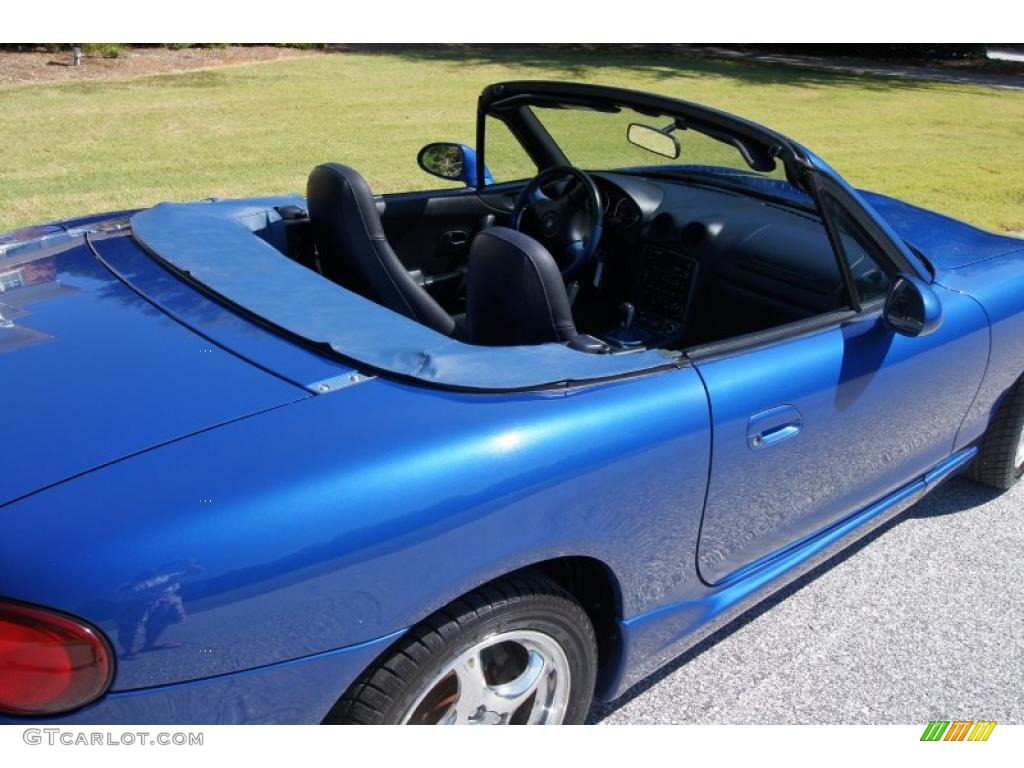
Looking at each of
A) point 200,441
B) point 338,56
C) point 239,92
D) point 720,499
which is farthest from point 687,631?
point 338,56

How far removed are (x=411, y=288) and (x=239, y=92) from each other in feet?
43.9

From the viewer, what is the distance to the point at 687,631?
2.41m

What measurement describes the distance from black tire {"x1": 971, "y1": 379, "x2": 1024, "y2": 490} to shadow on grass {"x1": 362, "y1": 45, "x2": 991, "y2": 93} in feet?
50.2

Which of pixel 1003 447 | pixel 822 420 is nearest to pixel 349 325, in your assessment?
pixel 822 420

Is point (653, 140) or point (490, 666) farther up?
point (653, 140)

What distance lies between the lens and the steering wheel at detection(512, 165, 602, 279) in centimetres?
338

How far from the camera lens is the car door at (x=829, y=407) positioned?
2246mm

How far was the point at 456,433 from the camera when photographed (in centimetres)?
181

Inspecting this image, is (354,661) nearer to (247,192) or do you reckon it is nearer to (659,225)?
(659,225)

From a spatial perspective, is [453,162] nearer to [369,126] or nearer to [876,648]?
[876,648]

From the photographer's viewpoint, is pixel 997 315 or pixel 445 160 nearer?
pixel 997 315

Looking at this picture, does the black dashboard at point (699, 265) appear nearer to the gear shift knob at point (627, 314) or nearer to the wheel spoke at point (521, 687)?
the gear shift knob at point (627, 314)

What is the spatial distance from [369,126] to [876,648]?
10.4 meters

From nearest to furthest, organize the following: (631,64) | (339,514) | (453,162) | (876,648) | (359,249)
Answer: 1. (339,514)
2. (359,249)
3. (876,648)
4. (453,162)
5. (631,64)
